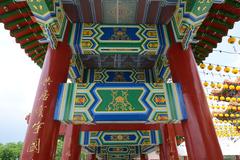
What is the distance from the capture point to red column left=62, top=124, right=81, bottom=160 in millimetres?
5713

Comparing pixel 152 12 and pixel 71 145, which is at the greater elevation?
pixel 152 12

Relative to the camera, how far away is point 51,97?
11.9 ft

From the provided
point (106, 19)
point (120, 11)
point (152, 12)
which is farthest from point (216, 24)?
point (106, 19)

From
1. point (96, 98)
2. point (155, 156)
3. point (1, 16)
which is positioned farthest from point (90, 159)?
point (155, 156)

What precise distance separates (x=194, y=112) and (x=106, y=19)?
101 inches

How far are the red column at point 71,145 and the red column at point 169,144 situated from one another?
2517 millimetres

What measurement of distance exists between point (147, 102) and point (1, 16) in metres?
3.16

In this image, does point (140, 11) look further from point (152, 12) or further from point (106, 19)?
point (106, 19)

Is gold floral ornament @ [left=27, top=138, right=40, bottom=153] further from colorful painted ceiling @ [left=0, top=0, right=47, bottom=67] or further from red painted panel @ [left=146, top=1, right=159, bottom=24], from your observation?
red painted panel @ [left=146, top=1, right=159, bottom=24]

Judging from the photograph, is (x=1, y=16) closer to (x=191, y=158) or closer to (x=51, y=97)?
(x=51, y=97)

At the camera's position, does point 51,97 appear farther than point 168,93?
No

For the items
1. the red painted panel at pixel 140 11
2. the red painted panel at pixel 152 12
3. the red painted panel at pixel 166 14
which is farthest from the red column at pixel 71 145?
the red painted panel at pixel 166 14

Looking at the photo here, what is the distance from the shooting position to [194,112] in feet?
11.7

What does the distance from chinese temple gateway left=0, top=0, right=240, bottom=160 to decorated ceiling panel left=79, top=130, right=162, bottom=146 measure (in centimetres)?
277
